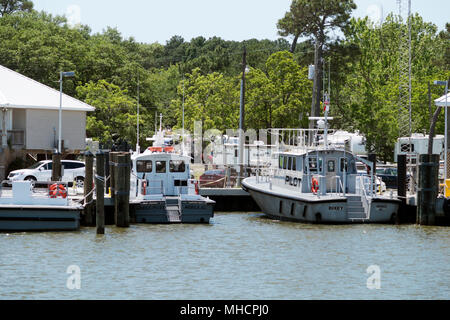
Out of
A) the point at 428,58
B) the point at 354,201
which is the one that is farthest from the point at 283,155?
the point at 428,58

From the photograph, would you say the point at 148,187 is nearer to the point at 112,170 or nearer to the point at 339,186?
the point at 112,170

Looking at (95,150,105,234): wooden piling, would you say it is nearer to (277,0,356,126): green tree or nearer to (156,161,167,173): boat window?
(156,161,167,173): boat window

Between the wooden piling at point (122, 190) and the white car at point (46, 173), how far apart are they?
26.7ft

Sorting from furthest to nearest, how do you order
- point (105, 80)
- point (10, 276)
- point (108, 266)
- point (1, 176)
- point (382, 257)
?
point (105, 80) → point (1, 176) → point (382, 257) → point (108, 266) → point (10, 276)

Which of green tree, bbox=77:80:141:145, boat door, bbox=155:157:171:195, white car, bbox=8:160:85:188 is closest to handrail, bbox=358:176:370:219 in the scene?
boat door, bbox=155:157:171:195

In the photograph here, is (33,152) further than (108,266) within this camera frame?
Yes

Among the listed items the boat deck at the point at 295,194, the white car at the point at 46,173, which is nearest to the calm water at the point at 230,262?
the boat deck at the point at 295,194

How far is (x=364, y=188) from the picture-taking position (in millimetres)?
38438

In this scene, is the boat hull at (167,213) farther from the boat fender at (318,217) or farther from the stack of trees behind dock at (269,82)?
the stack of trees behind dock at (269,82)

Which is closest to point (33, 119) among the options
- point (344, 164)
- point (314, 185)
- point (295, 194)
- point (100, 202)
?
point (295, 194)

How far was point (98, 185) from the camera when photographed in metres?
32.8

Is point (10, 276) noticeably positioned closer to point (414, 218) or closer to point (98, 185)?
point (98, 185)

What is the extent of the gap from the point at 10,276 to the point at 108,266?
336 centimetres

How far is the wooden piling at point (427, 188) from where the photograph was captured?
3722 centimetres
